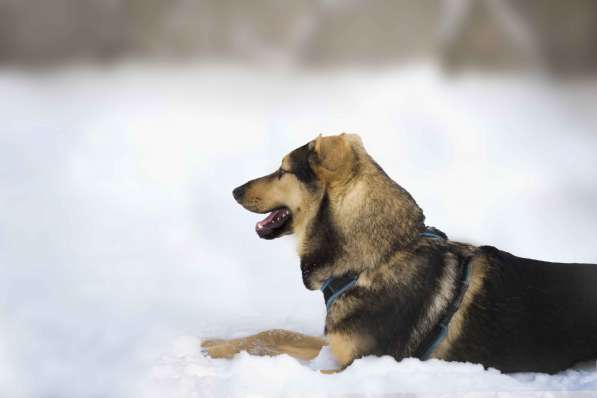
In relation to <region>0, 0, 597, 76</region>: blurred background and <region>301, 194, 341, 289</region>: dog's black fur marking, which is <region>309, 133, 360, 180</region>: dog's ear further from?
<region>0, 0, 597, 76</region>: blurred background

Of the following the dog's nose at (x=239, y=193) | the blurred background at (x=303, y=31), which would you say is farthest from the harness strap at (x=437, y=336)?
the blurred background at (x=303, y=31)

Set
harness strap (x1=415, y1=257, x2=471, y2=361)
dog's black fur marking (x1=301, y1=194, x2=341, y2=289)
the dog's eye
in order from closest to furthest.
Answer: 1. harness strap (x1=415, y1=257, x2=471, y2=361)
2. dog's black fur marking (x1=301, y1=194, x2=341, y2=289)
3. the dog's eye

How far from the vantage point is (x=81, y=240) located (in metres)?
3.37

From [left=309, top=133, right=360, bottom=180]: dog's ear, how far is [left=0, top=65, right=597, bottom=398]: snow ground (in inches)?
30.2

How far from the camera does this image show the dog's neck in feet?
8.62

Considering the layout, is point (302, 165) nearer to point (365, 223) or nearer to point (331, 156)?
point (331, 156)

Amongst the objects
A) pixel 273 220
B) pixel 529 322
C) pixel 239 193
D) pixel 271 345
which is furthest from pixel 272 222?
pixel 529 322

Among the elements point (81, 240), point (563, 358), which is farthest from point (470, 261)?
point (81, 240)

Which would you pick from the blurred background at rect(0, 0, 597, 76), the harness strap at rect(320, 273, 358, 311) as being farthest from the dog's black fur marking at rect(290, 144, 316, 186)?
the blurred background at rect(0, 0, 597, 76)

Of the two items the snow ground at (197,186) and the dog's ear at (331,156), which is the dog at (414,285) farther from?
the snow ground at (197,186)

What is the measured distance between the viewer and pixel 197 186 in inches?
142

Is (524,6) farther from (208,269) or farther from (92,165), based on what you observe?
(92,165)

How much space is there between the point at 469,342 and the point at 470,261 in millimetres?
360

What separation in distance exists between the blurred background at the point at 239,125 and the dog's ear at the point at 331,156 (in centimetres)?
84
